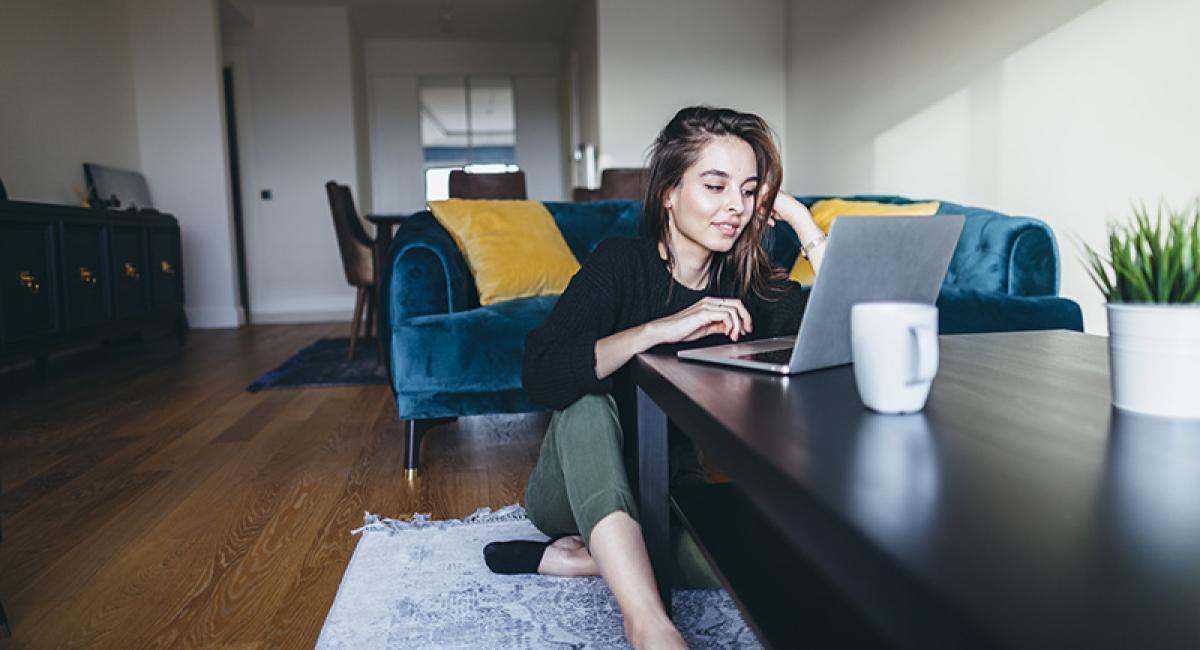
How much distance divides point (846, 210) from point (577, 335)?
1.76m

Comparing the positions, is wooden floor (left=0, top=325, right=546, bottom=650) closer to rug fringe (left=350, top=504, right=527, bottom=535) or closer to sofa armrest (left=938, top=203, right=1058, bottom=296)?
rug fringe (left=350, top=504, right=527, bottom=535)

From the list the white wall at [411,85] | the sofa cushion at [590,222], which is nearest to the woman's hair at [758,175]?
the sofa cushion at [590,222]

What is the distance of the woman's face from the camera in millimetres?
1204

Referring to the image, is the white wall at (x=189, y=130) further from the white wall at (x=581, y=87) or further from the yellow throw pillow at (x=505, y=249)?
the yellow throw pillow at (x=505, y=249)

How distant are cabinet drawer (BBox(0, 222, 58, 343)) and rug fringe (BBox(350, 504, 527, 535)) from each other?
7.47 ft

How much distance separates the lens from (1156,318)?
0.68 metres

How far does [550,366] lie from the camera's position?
1.17 metres

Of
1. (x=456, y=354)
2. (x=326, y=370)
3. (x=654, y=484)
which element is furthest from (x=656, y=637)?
(x=326, y=370)

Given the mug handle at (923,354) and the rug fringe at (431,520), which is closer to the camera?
the mug handle at (923,354)

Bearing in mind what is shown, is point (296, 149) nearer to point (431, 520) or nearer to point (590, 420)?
point (431, 520)

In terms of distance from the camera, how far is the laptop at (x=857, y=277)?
31.4 inches

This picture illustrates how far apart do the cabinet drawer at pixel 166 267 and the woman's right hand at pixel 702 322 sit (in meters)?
4.41

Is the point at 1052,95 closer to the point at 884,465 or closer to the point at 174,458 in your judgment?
the point at 884,465

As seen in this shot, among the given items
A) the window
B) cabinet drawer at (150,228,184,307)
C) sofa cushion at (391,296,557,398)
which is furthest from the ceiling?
sofa cushion at (391,296,557,398)
